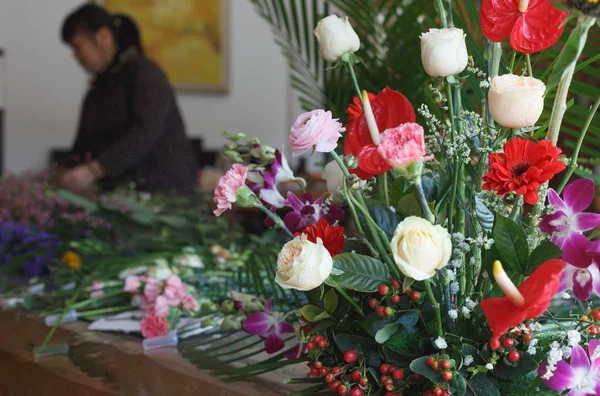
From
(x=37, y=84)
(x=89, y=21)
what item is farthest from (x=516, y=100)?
(x=37, y=84)

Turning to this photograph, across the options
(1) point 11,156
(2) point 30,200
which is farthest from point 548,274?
(1) point 11,156

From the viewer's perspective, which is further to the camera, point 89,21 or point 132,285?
point 89,21

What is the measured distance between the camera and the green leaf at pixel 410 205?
1.82 feet

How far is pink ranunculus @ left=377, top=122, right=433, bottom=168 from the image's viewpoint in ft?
1.50

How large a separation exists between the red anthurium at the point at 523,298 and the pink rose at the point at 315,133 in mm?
166

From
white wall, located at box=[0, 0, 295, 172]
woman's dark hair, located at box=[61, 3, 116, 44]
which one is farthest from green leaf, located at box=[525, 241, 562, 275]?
white wall, located at box=[0, 0, 295, 172]

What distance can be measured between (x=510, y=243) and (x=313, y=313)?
187 mm

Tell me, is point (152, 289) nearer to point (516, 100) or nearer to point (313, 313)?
point (313, 313)

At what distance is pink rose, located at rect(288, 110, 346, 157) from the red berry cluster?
16cm

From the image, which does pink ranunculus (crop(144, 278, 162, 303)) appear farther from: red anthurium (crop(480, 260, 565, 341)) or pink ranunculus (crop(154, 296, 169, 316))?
red anthurium (crop(480, 260, 565, 341))

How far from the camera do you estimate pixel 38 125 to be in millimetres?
5047

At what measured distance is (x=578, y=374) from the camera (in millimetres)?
502

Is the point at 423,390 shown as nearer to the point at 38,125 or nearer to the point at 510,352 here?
the point at 510,352

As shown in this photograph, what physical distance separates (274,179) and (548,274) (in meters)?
0.31
